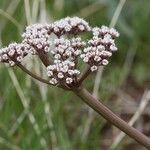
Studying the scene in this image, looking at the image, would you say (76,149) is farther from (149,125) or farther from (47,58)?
(47,58)

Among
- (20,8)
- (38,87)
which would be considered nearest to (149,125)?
(38,87)

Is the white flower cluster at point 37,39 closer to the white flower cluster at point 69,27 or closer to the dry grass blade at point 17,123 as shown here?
the white flower cluster at point 69,27

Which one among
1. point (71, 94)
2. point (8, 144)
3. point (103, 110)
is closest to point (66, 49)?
point (103, 110)

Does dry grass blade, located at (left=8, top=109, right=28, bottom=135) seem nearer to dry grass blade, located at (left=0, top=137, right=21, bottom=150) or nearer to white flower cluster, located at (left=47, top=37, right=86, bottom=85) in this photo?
dry grass blade, located at (left=0, top=137, right=21, bottom=150)

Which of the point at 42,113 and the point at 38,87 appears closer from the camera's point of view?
the point at 42,113

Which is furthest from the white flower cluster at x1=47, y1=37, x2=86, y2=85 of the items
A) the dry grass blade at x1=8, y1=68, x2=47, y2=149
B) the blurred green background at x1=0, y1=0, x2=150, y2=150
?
the dry grass blade at x1=8, y1=68, x2=47, y2=149

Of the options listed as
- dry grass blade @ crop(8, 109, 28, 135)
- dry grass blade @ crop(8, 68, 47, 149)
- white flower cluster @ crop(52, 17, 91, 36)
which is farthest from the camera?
dry grass blade @ crop(8, 109, 28, 135)

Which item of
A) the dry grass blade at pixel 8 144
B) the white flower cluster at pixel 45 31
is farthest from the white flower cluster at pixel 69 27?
the dry grass blade at pixel 8 144
